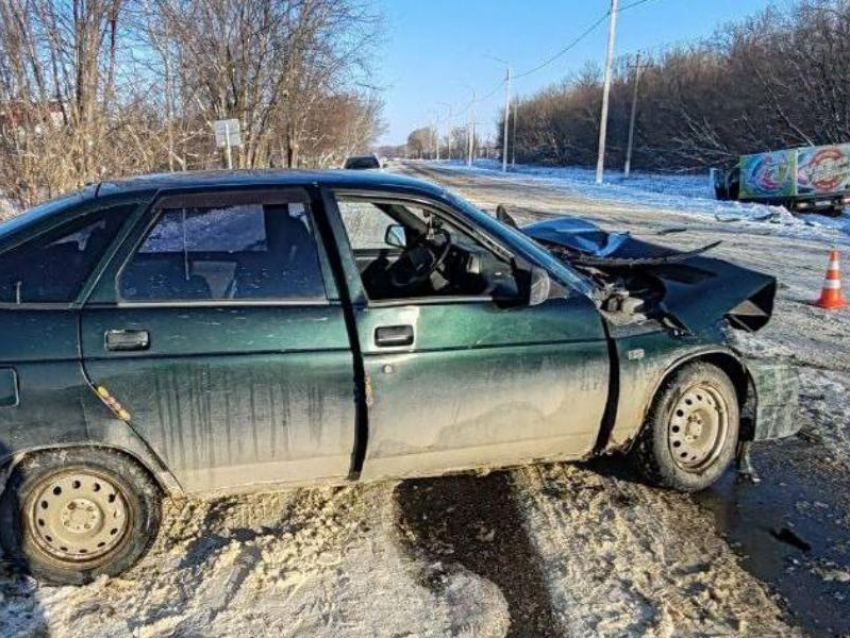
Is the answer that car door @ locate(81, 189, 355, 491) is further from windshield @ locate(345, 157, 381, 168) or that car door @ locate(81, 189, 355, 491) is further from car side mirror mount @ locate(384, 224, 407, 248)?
windshield @ locate(345, 157, 381, 168)

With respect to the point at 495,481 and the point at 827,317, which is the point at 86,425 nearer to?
the point at 495,481

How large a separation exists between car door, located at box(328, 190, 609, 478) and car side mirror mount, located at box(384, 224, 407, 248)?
2.68ft

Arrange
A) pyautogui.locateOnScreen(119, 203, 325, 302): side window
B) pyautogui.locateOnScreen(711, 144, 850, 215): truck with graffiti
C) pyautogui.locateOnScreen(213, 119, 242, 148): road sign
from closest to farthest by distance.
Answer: pyautogui.locateOnScreen(119, 203, 325, 302): side window, pyautogui.locateOnScreen(213, 119, 242, 148): road sign, pyautogui.locateOnScreen(711, 144, 850, 215): truck with graffiti

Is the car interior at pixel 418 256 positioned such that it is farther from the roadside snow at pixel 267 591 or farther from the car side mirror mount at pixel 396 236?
the roadside snow at pixel 267 591

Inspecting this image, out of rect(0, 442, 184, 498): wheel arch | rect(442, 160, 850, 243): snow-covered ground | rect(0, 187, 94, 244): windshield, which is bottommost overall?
rect(442, 160, 850, 243): snow-covered ground

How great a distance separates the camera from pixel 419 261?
3762 millimetres

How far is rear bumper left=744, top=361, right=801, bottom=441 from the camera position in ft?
12.0

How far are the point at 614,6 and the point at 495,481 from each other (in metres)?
37.6

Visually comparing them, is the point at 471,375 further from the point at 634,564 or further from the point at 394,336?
the point at 634,564

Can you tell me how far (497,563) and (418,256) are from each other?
5.60 ft

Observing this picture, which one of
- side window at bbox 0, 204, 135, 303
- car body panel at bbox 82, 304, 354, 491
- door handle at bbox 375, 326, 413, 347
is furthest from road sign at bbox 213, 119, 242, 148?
door handle at bbox 375, 326, 413, 347

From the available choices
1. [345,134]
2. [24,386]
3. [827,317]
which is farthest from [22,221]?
[345,134]

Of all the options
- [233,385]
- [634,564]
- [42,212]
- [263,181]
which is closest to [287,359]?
[233,385]

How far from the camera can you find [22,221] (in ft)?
9.78
